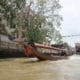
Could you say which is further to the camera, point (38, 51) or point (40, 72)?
point (38, 51)

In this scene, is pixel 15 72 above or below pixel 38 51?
below

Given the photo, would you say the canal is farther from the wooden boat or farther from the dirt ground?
the wooden boat

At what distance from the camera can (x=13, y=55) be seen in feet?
109

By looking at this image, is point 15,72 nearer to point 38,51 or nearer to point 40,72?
point 40,72

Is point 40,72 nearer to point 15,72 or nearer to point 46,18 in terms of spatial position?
point 15,72

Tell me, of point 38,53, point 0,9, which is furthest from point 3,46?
point 38,53

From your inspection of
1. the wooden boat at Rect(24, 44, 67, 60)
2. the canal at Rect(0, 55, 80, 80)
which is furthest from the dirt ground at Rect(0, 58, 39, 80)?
the wooden boat at Rect(24, 44, 67, 60)

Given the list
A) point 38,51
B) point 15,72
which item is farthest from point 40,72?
point 38,51

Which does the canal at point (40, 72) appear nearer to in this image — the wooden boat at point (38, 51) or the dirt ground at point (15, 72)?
the dirt ground at point (15, 72)

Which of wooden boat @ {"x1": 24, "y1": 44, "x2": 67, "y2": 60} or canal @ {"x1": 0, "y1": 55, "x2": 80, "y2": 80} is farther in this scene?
wooden boat @ {"x1": 24, "y1": 44, "x2": 67, "y2": 60}

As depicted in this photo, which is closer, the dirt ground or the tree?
the dirt ground

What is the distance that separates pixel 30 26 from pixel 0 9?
25.5 feet

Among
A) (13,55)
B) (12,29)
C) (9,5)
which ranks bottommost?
(13,55)

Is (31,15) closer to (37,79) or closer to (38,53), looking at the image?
(38,53)
